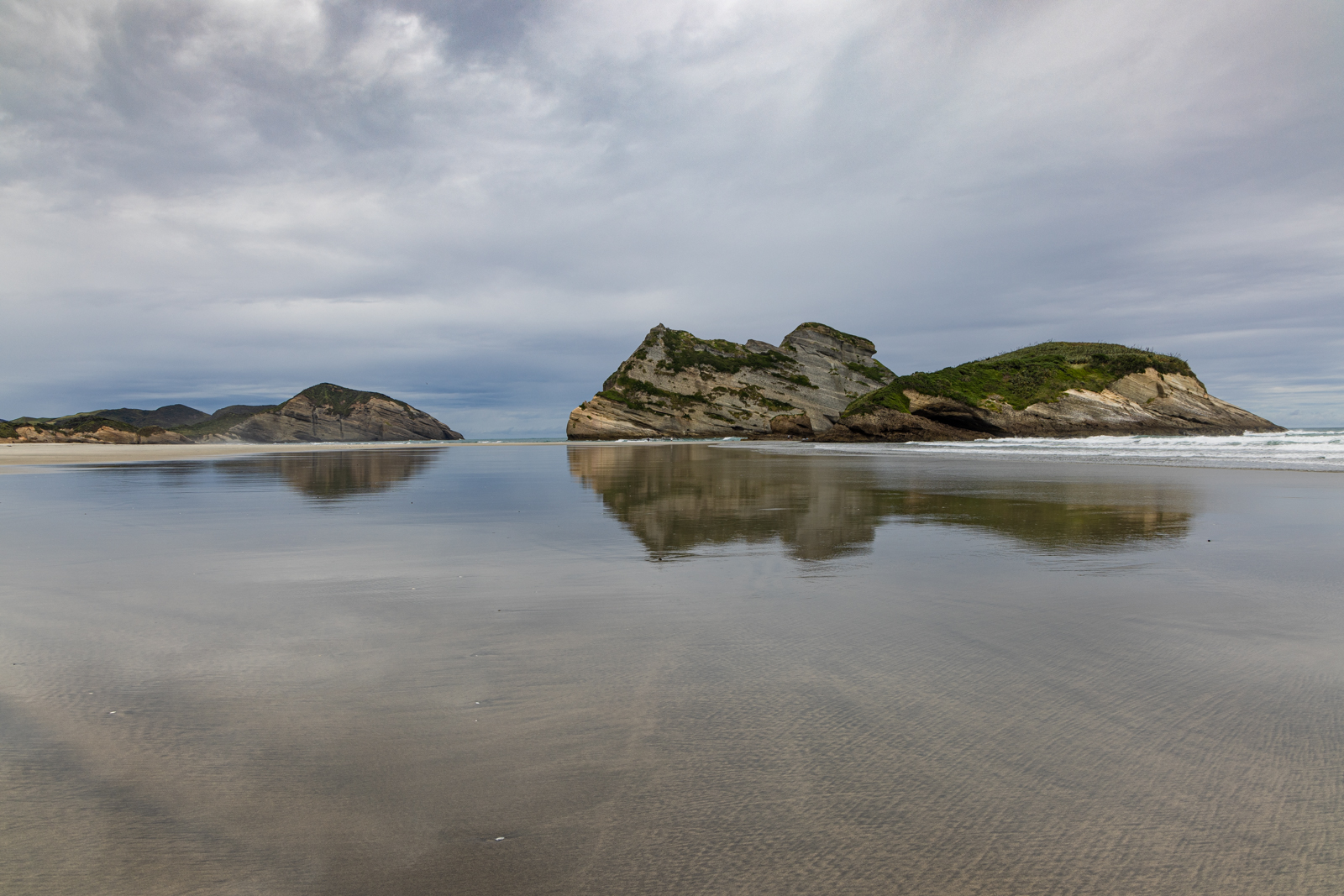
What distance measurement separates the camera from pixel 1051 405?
64.1 m

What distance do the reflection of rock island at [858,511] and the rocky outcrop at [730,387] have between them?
73.9m

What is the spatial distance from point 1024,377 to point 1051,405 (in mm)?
7977

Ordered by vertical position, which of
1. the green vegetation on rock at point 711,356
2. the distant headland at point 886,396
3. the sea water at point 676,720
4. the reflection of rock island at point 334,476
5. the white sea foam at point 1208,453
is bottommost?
the sea water at point 676,720

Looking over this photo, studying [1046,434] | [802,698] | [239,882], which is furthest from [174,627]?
[1046,434]

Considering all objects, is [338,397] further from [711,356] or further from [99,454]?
[99,454]

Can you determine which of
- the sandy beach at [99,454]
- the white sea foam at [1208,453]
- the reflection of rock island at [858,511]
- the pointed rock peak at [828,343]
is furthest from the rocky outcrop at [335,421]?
the reflection of rock island at [858,511]

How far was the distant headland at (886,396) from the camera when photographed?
6272 centimetres

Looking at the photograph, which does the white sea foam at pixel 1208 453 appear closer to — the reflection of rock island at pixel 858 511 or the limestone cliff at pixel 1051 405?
the reflection of rock island at pixel 858 511

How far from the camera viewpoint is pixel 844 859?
6.47 ft

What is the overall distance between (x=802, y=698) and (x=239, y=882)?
2244mm

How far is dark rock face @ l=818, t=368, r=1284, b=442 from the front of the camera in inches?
Result: 2438

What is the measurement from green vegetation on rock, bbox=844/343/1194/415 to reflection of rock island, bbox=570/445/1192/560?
51365 mm

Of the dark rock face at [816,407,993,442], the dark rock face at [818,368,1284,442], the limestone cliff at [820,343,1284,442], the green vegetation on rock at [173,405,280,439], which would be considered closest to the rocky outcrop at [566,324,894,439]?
the limestone cliff at [820,343,1284,442]

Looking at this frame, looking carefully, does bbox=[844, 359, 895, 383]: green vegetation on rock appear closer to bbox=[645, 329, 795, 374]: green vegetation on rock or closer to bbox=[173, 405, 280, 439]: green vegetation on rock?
bbox=[645, 329, 795, 374]: green vegetation on rock
